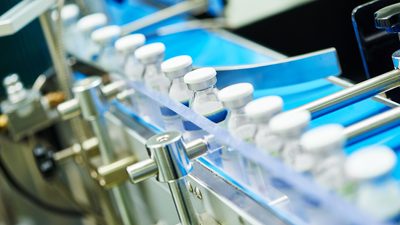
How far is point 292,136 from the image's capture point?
2.19 feet

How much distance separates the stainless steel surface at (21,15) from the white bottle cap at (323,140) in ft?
1.87

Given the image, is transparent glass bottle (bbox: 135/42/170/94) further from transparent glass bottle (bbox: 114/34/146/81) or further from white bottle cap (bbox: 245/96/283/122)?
white bottle cap (bbox: 245/96/283/122)

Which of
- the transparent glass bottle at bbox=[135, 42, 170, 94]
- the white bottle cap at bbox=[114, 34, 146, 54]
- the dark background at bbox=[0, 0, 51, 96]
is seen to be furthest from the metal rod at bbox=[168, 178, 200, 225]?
the dark background at bbox=[0, 0, 51, 96]

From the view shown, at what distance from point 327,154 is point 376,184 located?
6 cm

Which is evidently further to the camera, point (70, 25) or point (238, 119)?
point (70, 25)

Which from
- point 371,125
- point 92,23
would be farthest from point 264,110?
point 92,23

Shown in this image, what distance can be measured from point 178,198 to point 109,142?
377mm

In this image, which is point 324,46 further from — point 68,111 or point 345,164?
point 345,164

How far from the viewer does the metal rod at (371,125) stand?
0.76m

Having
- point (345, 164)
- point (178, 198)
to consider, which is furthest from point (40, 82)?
point (345, 164)

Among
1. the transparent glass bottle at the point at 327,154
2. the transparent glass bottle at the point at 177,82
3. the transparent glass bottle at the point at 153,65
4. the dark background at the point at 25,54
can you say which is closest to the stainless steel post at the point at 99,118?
the transparent glass bottle at the point at 153,65

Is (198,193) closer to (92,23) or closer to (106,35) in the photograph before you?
(106,35)

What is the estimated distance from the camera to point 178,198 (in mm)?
827

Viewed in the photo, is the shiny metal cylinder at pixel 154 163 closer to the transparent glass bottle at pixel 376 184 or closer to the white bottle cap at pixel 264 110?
the white bottle cap at pixel 264 110
